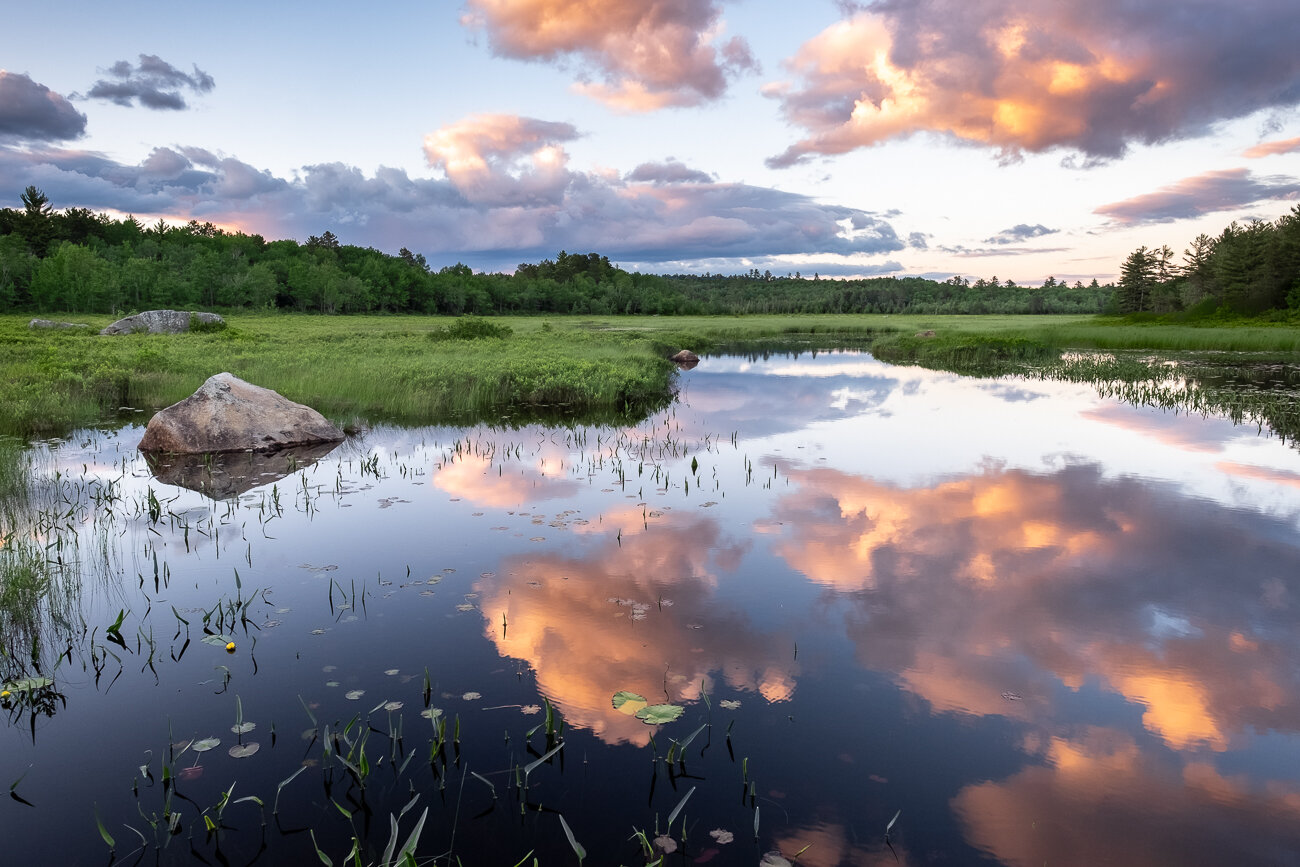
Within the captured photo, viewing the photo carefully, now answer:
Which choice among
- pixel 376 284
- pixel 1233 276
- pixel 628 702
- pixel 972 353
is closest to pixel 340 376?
pixel 628 702

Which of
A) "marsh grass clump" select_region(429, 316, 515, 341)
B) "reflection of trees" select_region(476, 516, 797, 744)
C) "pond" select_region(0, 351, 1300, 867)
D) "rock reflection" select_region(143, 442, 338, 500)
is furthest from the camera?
"marsh grass clump" select_region(429, 316, 515, 341)

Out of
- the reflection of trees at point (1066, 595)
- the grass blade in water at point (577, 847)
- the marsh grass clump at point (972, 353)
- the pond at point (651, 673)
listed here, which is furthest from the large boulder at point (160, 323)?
the grass blade in water at point (577, 847)

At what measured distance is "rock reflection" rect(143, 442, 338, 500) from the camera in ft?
44.6

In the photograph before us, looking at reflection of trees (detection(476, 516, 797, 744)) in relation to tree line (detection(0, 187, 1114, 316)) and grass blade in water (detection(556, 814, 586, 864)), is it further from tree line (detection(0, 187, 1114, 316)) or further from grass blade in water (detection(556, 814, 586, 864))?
tree line (detection(0, 187, 1114, 316))

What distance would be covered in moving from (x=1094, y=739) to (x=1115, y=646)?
80.8 inches

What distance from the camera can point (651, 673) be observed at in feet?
22.1

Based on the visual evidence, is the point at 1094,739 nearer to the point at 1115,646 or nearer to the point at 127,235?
the point at 1115,646

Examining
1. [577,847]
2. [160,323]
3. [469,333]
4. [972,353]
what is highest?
[160,323]

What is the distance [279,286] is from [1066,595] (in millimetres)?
123784

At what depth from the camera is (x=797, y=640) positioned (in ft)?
24.6

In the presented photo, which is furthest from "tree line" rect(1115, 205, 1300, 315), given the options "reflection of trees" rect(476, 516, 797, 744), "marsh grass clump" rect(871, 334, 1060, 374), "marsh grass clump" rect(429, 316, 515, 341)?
"reflection of trees" rect(476, 516, 797, 744)

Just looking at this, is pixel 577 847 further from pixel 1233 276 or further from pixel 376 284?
pixel 376 284

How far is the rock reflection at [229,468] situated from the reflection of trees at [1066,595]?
993 centimetres

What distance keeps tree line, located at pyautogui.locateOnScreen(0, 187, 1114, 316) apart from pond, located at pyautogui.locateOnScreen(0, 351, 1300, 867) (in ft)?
294
